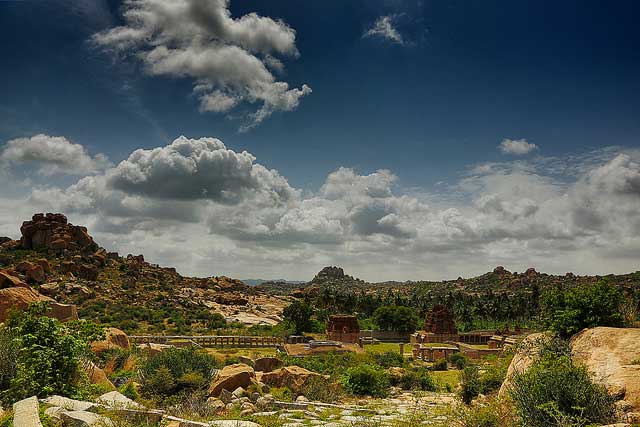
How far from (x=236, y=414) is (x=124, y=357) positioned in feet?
35.1

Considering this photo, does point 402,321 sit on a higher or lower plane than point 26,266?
lower

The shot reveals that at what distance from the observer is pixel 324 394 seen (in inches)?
667

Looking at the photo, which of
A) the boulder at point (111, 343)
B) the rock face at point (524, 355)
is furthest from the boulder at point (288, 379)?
the rock face at point (524, 355)

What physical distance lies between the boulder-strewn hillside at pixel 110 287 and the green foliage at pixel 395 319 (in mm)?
18383

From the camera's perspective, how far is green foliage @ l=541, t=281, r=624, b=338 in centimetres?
1278

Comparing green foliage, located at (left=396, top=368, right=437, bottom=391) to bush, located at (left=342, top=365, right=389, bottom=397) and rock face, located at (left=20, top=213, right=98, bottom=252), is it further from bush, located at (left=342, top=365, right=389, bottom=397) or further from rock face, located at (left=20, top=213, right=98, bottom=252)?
rock face, located at (left=20, top=213, right=98, bottom=252)

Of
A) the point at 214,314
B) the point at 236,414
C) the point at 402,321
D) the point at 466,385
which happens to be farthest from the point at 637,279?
the point at 236,414

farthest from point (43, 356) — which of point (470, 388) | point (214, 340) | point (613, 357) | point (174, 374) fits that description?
point (214, 340)

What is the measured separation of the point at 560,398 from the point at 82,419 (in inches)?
395

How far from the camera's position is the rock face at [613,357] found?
9414 millimetres

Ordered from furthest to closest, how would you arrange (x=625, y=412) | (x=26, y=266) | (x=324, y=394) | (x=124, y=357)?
(x=26, y=266) → (x=124, y=357) → (x=324, y=394) → (x=625, y=412)

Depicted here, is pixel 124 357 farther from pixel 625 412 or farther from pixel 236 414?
pixel 625 412

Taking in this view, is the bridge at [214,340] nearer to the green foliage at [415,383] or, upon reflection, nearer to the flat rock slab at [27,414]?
the green foliage at [415,383]

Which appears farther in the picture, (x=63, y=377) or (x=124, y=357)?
(x=124, y=357)
